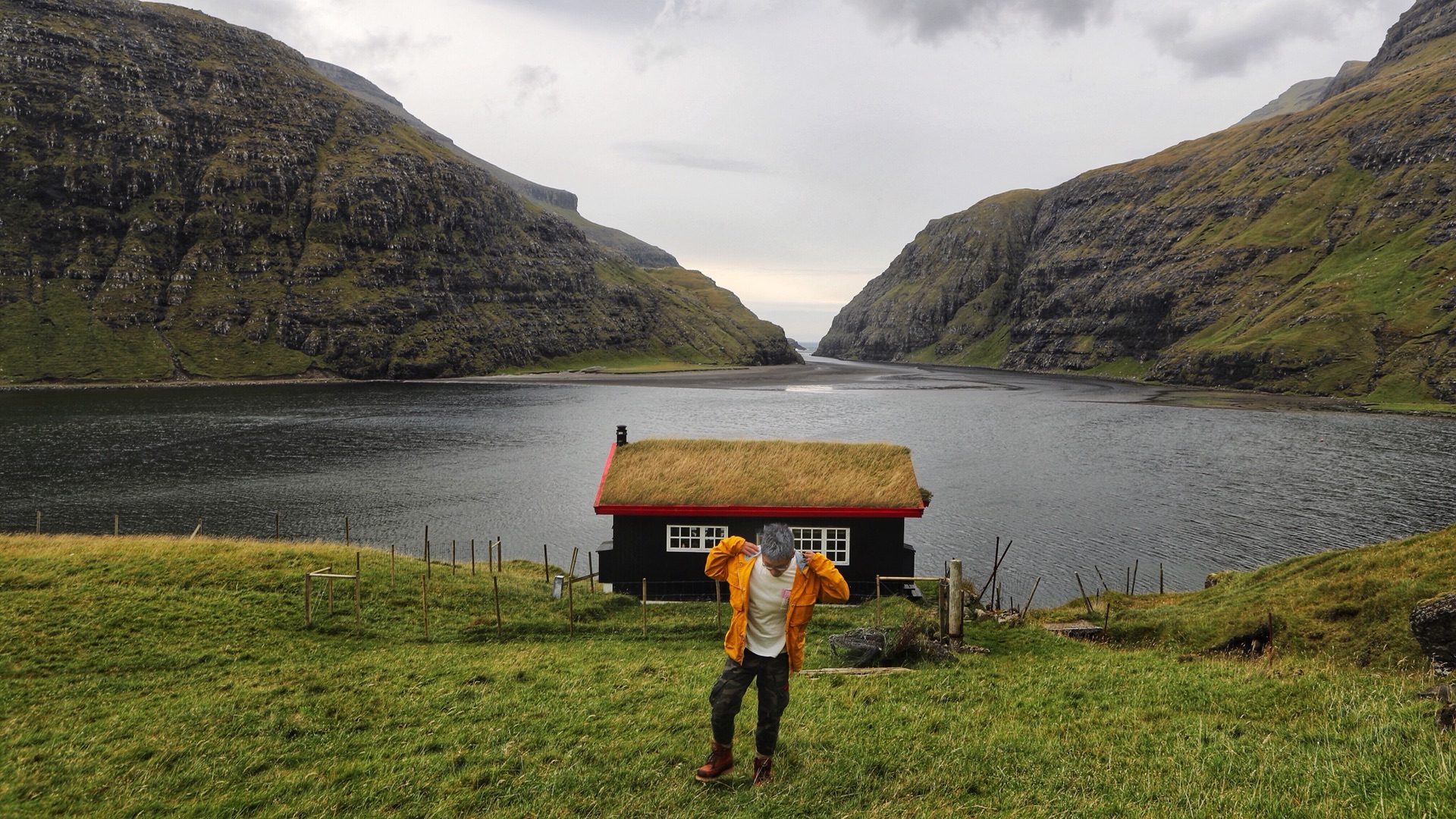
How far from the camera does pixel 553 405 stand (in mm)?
131250

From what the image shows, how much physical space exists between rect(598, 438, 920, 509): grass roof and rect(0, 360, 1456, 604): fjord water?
40.7 ft

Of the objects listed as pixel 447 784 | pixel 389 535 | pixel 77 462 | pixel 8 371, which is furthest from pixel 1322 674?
pixel 8 371

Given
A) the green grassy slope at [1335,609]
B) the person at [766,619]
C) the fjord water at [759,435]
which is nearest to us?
the person at [766,619]

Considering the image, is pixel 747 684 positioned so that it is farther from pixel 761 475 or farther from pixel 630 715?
pixel 761 475

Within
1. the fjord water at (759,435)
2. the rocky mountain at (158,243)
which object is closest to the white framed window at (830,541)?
the fjord water at (759,435)

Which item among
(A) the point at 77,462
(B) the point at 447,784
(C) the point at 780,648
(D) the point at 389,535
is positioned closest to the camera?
(C) the point at 780,648

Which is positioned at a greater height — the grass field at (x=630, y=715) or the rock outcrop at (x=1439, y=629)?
the rock outcrop at (x=1439, y=629)

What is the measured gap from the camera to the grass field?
28.7 ft

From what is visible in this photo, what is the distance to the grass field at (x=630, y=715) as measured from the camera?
28.7 feet

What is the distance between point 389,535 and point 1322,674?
47.0 metres

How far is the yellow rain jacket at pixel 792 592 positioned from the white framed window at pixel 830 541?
19655 mm

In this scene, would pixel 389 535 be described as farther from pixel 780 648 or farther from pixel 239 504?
pixel 780 648

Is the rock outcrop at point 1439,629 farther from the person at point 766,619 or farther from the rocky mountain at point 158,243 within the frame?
the rocky mountain at point 158,243

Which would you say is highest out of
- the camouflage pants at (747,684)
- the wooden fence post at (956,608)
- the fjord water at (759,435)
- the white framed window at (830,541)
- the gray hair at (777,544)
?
the gray hair at (777,544)
